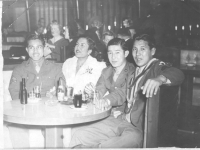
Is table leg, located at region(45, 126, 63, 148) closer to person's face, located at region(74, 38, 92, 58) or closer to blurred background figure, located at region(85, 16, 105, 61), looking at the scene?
person's face, located at region(74, 38, 92, 58)

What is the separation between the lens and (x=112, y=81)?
6.14 feet

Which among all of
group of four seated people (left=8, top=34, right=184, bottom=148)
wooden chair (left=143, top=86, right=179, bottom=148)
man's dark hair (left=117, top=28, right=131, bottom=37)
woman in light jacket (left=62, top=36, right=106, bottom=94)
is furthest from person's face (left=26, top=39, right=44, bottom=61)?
→ man's dark hair (left=117, top=28, right=131, bottom=37)

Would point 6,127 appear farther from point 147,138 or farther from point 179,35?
Answer: point 179,35

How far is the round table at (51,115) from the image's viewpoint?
4.03 ft

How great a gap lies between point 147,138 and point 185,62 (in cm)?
178

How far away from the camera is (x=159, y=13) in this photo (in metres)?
3.81

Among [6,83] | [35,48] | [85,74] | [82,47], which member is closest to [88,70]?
[85,74]

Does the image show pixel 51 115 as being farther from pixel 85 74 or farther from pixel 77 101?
pixel 85 74

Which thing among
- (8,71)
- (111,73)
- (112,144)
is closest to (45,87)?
(8,71)

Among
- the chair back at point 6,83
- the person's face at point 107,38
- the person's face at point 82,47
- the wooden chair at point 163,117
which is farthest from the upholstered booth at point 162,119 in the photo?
the person's face at point 107,38

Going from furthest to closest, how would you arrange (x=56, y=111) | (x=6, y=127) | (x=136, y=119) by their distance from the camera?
(x=6, y=127) < (x=136, y=119) < (x=56, y=111)

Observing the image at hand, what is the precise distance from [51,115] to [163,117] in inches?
25.0

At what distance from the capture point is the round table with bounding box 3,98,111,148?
1.23 metres

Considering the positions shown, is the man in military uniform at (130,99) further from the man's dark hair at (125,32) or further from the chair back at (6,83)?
the man's dark hair at (125,32)
